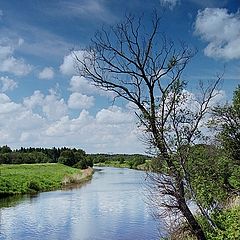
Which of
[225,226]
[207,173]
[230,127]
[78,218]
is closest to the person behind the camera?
[225,226]

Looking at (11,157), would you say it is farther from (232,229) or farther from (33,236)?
(232,229)

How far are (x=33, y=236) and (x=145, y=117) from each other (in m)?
11.4

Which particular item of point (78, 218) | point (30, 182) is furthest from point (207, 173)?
point (30, 182)

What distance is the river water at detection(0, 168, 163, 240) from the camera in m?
21.0

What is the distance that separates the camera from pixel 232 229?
40.3ft

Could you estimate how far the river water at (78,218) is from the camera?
68.9ft

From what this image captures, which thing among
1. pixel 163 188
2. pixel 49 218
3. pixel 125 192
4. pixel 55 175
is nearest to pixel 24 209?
pixel 49 218

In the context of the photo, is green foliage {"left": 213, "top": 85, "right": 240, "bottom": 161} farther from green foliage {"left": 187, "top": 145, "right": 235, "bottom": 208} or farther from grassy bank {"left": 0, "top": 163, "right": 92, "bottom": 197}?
grassy bank {"left": 0, "top": 163, "right": 92, "bottom": 197}

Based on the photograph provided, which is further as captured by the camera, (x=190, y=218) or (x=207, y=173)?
(x=207, y=173)

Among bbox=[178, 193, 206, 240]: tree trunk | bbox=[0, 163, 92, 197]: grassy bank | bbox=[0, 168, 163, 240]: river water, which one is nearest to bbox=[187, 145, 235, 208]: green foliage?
bbox=[178, 193, 206, 240]: tree trunk

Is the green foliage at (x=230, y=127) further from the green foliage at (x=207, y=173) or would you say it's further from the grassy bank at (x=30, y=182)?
the grassy bank at (x=30, y=182)

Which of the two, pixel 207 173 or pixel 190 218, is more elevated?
pixel 207 173

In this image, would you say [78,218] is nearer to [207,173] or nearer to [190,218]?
[207,173]

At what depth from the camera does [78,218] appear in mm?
25531
